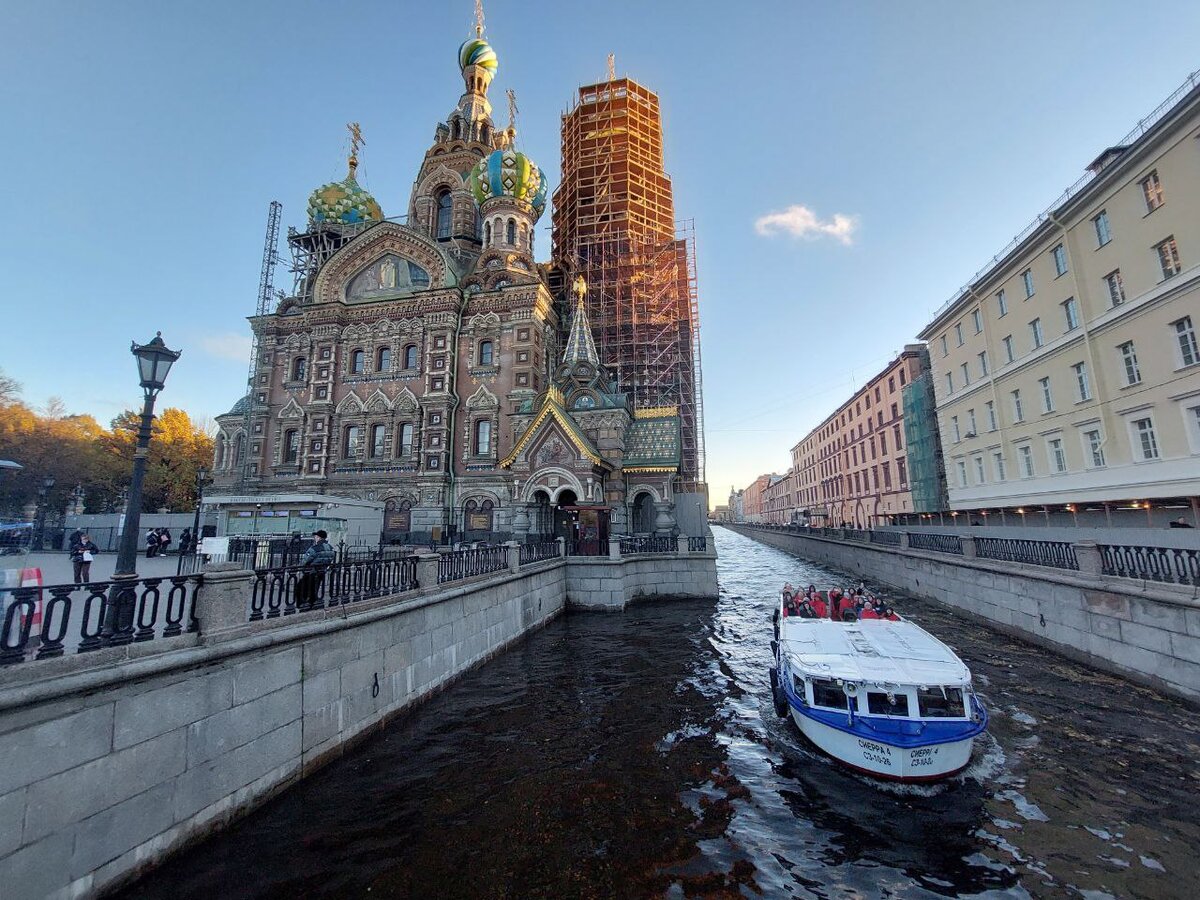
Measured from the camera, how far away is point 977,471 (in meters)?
27.4

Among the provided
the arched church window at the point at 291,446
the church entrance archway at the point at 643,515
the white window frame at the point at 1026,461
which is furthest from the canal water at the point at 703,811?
the arched church window at the point at 291,446

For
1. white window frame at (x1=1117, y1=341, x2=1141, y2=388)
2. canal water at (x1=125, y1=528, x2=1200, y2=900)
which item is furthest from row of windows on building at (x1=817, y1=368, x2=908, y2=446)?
canal water at (x1=125, y1=528, x2=1200, y2=900)

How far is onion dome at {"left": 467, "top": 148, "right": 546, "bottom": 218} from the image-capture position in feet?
113

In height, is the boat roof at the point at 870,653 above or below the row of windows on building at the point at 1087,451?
below

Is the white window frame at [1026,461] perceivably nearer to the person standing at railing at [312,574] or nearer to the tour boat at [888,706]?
the tour boat at [888,706]

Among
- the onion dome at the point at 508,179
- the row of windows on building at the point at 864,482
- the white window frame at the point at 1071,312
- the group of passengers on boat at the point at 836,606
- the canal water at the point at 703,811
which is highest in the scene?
the onion dome at the point at 508,179

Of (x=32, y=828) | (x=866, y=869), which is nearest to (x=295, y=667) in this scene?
(x=32, y=828)

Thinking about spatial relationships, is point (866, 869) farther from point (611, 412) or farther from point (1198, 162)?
point (611, 412)

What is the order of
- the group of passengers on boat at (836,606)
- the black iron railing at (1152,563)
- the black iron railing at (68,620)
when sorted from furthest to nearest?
the group of passengers on boat at (836,606)
the black iron railing at (1152,563)
the black iron railing at (68,620)

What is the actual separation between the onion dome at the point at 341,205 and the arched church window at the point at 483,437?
Result: 1946 centimetres

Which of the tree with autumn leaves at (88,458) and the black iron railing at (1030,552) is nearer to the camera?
the black iron railing at (1030,552)

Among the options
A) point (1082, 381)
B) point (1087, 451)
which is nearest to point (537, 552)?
point (1087, 451)

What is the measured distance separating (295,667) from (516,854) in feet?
13.1

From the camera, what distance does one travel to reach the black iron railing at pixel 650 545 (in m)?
23.6
